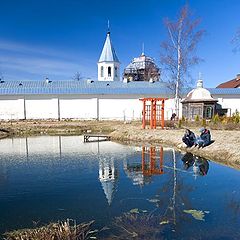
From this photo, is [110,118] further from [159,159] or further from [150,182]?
[150,182]

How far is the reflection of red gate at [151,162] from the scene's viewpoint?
441 inches

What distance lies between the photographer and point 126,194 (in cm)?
829

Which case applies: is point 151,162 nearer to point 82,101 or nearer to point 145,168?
point 145,168

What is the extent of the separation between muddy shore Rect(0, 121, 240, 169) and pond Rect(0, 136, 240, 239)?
0.97 m

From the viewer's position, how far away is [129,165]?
12242 millimetres

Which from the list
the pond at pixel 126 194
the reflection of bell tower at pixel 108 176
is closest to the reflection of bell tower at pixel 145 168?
the pond at pixel 126 194

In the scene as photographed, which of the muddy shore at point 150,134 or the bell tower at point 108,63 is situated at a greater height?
the bell tower at point 108,63

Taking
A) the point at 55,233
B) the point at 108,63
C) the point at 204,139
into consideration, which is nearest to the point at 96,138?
the point at 204,139

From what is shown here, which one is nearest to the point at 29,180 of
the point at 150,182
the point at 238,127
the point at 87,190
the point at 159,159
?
the point at 87,190

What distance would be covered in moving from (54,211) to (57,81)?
30438 mm

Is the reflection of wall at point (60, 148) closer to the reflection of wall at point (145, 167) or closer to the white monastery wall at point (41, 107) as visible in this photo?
the reflection of wall at point (145, 167)

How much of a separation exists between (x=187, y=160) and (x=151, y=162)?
170cm

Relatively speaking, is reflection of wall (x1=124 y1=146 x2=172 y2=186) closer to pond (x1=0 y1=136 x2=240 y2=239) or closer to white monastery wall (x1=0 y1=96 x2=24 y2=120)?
pond (x1=0 y1=136 x2=240 y2=239)

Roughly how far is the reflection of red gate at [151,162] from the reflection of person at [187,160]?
1.05m
